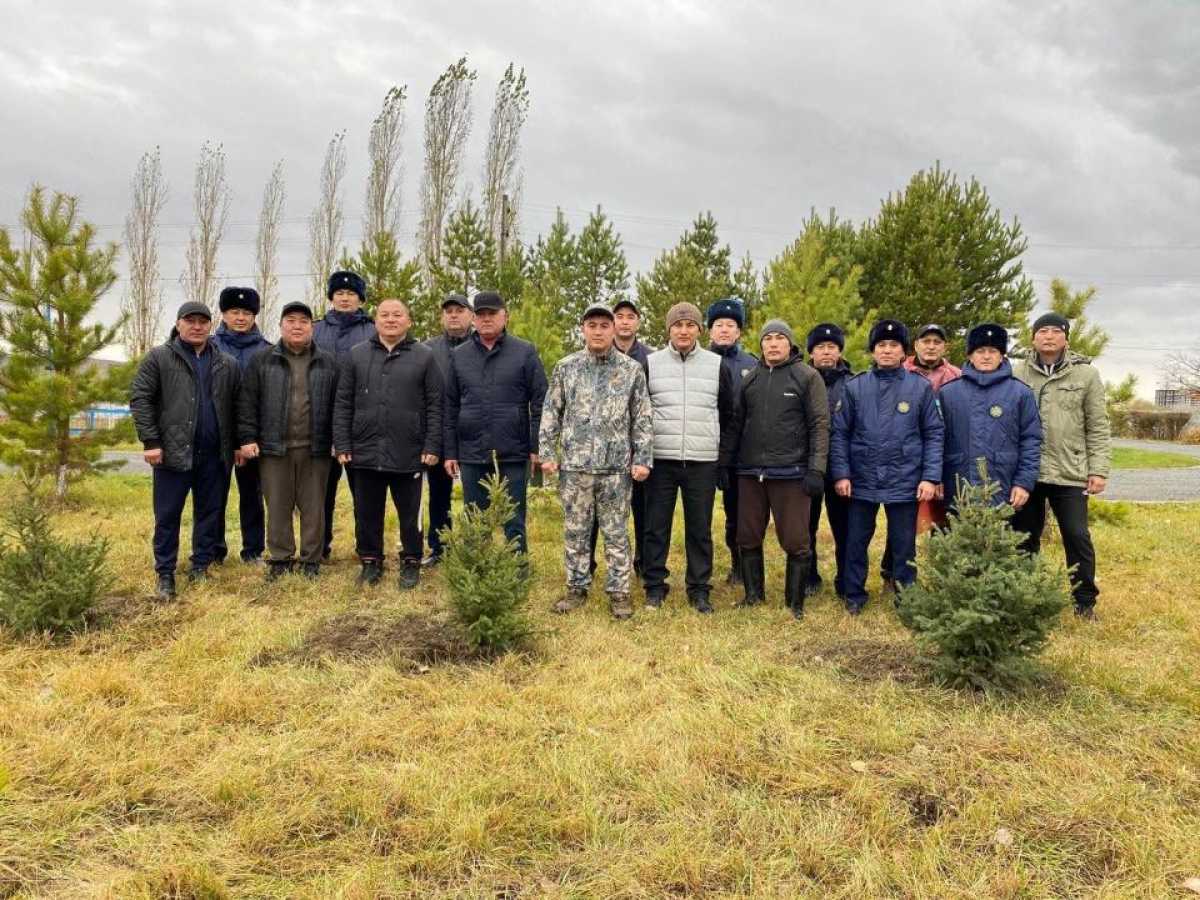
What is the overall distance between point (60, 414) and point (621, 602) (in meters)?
7.90

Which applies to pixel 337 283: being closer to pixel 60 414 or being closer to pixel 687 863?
pixel 60 414

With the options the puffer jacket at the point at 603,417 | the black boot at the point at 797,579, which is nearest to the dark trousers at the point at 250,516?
the puffer jacket at the point at 603,417

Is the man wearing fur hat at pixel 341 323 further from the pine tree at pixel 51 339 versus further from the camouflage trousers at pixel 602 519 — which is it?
the pine tree at pixel 51 339

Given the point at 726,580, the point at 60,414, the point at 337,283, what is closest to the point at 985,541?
the point at 726,580

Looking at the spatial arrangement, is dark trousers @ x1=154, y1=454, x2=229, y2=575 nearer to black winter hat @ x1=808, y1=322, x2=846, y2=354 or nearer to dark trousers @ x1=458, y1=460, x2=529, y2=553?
dark trousers @ x1=458, y1=460, x2=529, y2=553

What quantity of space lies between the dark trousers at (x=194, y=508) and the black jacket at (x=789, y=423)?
4.18 m

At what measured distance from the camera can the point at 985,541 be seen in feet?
12.6

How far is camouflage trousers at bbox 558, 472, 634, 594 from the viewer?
5.36 meters

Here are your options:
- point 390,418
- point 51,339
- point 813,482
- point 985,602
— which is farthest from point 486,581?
point 51,339

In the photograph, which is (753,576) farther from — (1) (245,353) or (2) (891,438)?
(1) (245,353)

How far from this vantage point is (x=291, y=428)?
5.92m

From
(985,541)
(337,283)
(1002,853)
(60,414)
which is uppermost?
(337,283)

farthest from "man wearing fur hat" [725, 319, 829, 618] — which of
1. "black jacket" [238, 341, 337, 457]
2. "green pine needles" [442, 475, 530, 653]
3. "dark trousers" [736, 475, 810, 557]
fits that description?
"black jacket" [238, 341, 337, 457]

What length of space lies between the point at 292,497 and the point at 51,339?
5.57m
